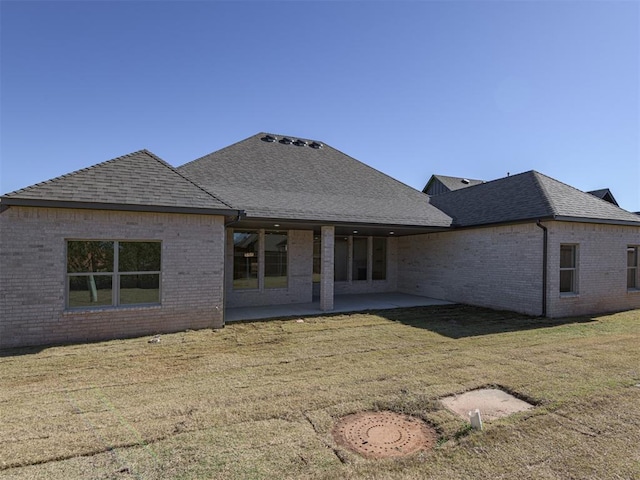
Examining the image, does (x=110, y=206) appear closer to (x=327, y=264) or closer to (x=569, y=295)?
(x=327, y=264)

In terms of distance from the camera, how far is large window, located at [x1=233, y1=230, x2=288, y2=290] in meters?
12.3

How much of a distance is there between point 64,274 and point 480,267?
12.6 metres

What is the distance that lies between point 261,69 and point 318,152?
16.9 ft

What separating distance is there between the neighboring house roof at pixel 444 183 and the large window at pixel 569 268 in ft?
52.9

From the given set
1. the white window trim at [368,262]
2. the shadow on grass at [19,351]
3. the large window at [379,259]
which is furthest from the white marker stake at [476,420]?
the large window at [379,259]

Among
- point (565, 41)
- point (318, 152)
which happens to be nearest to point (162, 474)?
point (565, 41)

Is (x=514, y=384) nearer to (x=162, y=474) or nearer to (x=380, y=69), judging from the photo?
(x=162, y=474)

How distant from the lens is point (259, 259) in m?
12.6

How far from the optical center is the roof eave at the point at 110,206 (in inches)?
264

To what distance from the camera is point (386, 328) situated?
884cm

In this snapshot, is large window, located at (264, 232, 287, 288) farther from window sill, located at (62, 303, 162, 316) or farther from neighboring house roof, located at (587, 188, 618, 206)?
neighboring house roof, located at (587, 188, 618, 206)

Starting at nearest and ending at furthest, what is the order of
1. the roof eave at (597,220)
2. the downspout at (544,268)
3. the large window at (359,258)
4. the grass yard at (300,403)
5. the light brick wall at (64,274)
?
the grass yard at (300,403), the light brick wall at (64,274), the roof eave at (597,220), the downspout at (544,268), the large window at (359,258)

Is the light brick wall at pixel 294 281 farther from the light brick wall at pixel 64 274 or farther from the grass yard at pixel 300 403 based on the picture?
the grass yard at pixel 300 403

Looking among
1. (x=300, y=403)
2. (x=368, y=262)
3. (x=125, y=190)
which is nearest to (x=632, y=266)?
(x=368, y=262)
